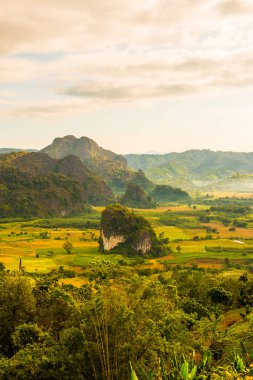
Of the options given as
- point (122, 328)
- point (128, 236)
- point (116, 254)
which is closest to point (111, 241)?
point (128, 236)

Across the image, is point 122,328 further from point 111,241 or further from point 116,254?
point 111,241

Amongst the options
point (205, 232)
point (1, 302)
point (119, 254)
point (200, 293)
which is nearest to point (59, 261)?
point (119, 254)

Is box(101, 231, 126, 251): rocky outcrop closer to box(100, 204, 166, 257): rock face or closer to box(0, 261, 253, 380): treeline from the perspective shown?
box(100, 204, 166, 257): rock face

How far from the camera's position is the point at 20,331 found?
27531mm

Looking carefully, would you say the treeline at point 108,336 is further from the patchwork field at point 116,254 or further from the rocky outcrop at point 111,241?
the rocky outcrop at point 111,241

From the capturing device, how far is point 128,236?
11925cm

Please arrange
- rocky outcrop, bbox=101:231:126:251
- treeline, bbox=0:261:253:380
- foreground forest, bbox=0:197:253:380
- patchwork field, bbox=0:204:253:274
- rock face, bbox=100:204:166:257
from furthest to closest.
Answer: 1. rocky outcrop, bbox=101:231:126:251
2. rock face, bbox=100:204:166:257
3. patchwork field, bbox=0:204:253:274
4. treeline, bbox=0:261:253:380
5. foreground forest, bbox=0:197:253:380

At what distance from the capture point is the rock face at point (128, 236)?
4515 inches

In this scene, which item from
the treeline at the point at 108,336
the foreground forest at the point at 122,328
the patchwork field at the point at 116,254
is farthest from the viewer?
the patchwork field at the point at 116,254

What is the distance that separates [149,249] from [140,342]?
93.4 metres

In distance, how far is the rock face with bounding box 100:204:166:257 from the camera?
376ft

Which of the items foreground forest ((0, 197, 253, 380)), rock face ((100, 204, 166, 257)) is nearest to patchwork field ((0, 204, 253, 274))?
rock face ((100, 204, 166, 257))

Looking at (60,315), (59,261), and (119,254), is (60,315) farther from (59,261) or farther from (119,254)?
(119,254)

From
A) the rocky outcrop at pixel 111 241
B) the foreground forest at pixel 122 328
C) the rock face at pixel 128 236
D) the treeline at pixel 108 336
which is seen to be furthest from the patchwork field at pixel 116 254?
the treeline at pixel 108 336
